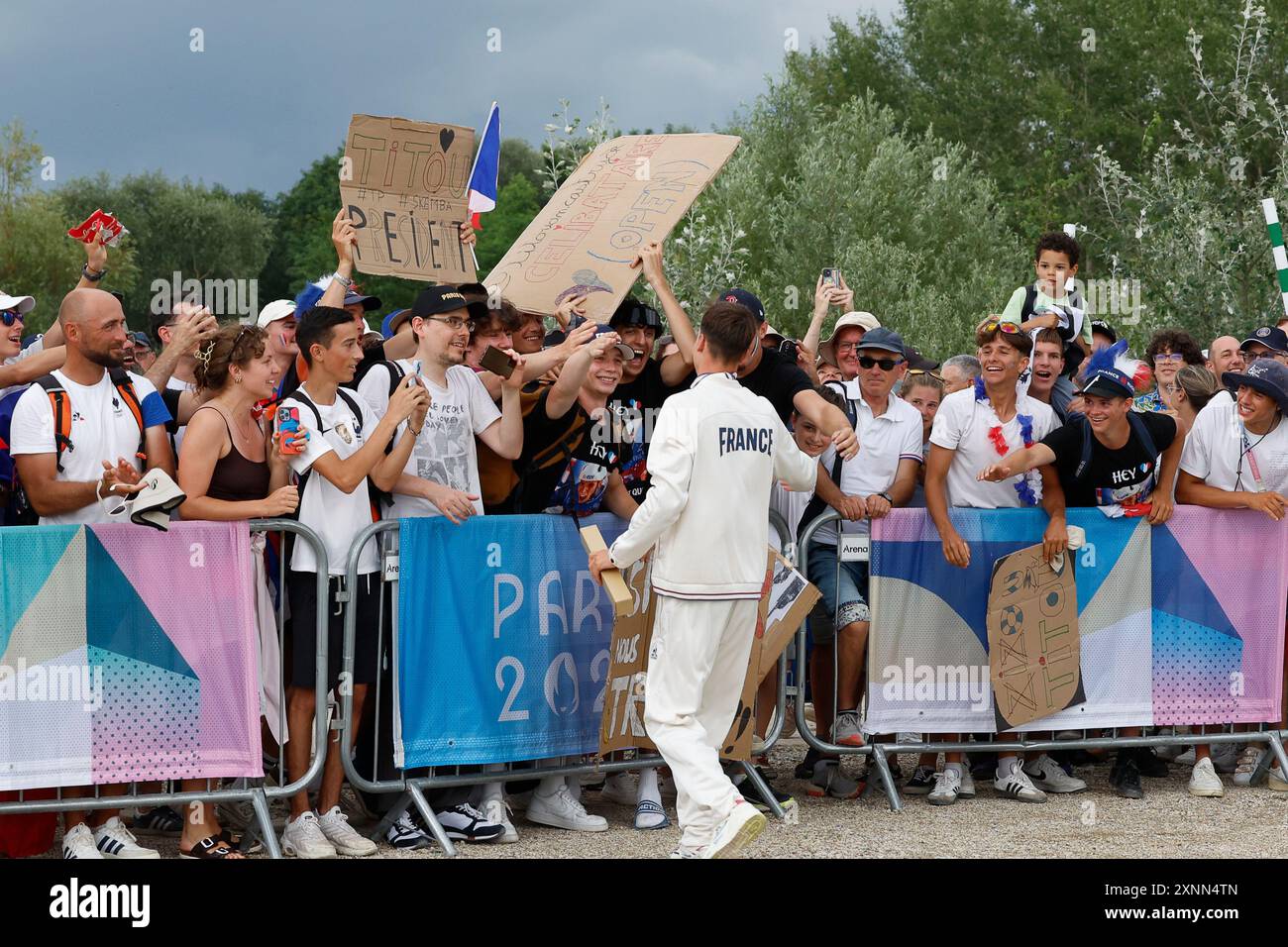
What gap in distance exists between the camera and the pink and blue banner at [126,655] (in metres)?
5.99

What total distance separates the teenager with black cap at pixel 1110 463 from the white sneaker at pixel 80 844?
4.68m

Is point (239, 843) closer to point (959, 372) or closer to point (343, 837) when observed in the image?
point (343, 837)

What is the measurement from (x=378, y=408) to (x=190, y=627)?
4.48 ft

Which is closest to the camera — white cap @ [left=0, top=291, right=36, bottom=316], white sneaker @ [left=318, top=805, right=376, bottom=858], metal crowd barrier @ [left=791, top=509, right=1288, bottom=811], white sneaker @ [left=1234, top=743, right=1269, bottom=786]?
white sneaker @ [left=318, top=805, right=376, bottom=858]

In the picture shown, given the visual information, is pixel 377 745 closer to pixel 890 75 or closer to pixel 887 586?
pixel 887 586

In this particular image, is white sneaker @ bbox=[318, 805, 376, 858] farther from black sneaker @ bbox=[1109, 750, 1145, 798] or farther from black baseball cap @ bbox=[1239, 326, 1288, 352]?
black baseball cap @ bbox=[1239, 326, 1288, 352]

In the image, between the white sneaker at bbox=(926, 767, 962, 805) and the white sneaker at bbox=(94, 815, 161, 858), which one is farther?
the white sneaker at bbox=(926, 767, 962, 805)

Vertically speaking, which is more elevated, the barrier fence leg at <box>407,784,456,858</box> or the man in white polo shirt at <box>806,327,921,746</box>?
the man in white polo shirt at <box>806,327,921,746</box>

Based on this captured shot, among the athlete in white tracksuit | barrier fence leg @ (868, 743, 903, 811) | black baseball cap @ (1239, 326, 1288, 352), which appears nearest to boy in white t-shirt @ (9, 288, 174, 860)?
the athlete in white tracksuit

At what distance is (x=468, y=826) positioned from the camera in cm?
684

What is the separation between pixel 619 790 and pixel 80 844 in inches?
113

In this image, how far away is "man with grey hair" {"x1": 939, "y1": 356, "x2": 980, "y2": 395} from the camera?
10.1 m

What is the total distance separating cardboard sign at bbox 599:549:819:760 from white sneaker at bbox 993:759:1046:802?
65.2 inches

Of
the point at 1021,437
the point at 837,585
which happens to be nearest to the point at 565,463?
the point at 837,585
